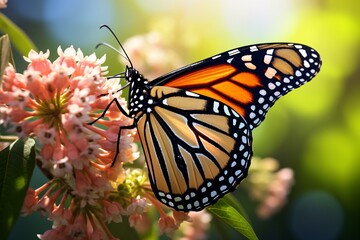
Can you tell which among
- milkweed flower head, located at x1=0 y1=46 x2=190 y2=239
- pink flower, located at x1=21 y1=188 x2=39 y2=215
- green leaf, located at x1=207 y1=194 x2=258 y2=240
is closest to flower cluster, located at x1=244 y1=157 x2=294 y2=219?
green leaf, located at x1=207 y1=194 x2=258 y2=240

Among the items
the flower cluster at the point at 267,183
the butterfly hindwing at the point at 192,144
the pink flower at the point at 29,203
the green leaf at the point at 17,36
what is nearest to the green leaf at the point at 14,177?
the pink flower at the point at 29,203

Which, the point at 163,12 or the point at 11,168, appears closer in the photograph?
the point at 11,168

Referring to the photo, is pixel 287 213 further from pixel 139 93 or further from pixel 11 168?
pixel 11 168

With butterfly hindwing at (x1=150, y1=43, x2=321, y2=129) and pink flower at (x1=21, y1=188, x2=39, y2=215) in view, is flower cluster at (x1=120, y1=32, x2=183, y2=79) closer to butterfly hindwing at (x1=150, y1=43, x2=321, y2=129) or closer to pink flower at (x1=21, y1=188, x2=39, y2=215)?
butterfly hindwing at (x1=150, y1=43, x2=321, y2=129)

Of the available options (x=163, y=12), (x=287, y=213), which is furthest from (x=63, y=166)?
(x=287, y=213)

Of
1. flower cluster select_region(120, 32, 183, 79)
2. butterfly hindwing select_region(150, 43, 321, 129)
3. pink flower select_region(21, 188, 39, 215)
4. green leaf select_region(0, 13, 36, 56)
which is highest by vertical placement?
flower cluster select_region(120, 32, 183, 79)

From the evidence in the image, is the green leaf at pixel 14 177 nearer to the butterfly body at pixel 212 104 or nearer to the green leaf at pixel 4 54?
the green leaf at pixel 4 54

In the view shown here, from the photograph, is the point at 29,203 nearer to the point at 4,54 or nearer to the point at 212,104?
the point at 4,54
